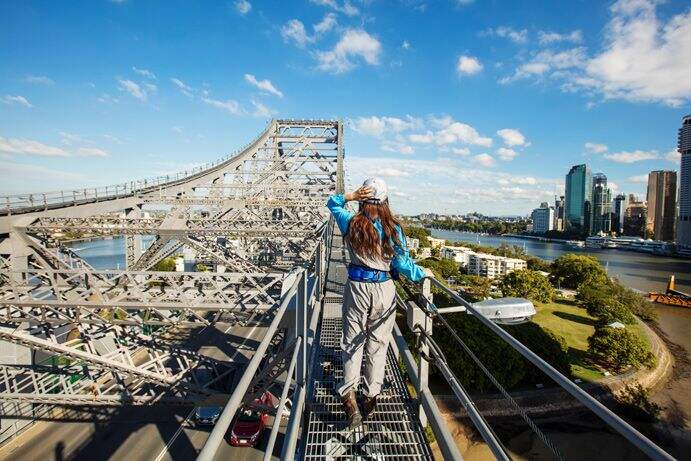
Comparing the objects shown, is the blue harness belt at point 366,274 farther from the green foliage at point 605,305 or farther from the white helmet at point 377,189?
the green foliage at point 605,305

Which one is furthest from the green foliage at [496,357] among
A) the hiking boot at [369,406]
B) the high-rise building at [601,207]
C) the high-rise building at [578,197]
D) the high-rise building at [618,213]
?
the high-rise building at [578,197]

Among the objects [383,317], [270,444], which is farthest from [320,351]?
[270,444]

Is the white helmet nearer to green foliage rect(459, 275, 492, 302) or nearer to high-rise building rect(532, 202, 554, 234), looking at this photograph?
green foliage rect(459, 275, 492, 302)

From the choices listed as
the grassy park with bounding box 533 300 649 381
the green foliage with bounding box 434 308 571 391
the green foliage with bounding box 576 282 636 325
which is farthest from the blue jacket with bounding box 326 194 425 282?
the green foliage with bounding box 576 282 636 325

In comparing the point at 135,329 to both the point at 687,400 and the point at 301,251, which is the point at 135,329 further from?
the point at 687,400

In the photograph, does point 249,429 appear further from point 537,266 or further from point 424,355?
point 537,266

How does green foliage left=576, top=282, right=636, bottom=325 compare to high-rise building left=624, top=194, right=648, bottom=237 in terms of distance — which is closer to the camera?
green foliage left=576, top=282, right=636, bottom=325
